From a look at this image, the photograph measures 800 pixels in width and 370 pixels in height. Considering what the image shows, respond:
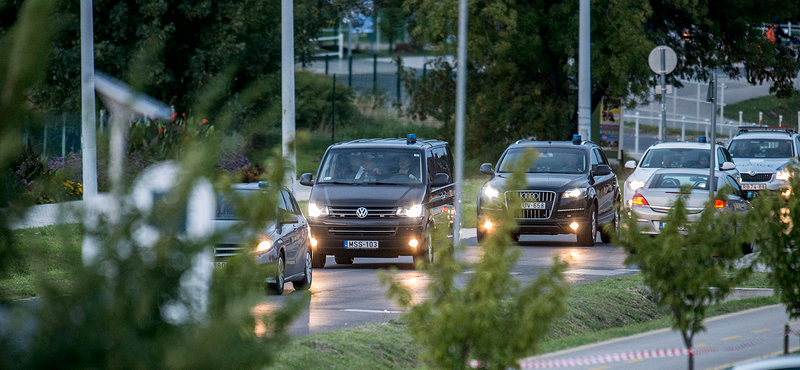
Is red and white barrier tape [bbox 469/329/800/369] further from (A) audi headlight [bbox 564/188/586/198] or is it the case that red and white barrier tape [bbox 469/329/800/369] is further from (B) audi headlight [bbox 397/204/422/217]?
(A) audi headlight [bbox 564/188/586/198]

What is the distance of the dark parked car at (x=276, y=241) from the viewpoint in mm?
2719

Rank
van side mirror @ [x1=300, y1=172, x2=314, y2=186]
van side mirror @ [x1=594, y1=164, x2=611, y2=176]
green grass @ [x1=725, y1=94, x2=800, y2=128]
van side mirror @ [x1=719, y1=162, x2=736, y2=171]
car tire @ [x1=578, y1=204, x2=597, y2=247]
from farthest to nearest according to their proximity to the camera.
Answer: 1. green grass @ [x1=725, y1=94, x2=800, y2=128]
2. van side mirror @ [x1=719, y1=162, x2=736, y2=171]
3. van side mirror @ [x1=594, y1=164, x2=611, y2=176]
4. car tire @ [x1=578, y1=204, x2=597, y2=247]
5. van side mirror @ [x1=300, y1=172, x2=314, y2=186]

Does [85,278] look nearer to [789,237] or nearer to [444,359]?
[444,359]

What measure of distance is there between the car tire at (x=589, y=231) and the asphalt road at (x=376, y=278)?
0.52 feet

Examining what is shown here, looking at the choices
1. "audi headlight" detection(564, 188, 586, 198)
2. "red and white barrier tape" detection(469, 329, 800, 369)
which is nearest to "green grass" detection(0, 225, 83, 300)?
"red and white barrier tape" detection(469, 329, 800, 369)

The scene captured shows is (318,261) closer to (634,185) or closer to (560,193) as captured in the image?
(560,193)

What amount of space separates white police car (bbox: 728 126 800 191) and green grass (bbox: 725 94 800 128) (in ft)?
91.6

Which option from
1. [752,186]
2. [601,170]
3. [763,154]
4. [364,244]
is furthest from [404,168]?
[763,154]

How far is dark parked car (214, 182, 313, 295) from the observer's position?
272 cm

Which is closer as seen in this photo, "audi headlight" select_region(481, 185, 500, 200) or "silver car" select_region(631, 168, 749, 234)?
"silver car" select_region(631, 168, 749, 234)

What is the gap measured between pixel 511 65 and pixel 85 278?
30.0 metres

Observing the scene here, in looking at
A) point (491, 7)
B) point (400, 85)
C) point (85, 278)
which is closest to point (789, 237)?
point (85, 278)

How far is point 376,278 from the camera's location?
39.9 ft

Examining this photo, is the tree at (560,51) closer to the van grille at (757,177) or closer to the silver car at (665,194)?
the van grille at (757,177)
